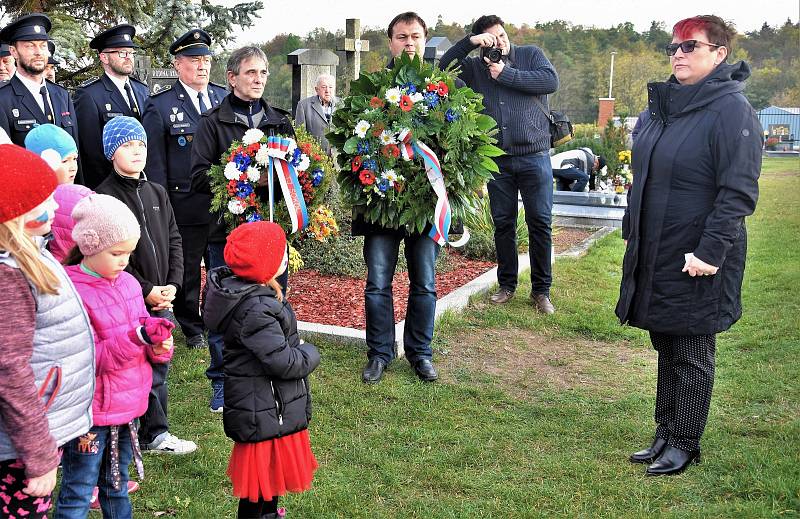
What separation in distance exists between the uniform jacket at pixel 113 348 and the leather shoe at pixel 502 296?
4651 millimetres

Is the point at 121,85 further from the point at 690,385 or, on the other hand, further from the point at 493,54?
the point at 690,385

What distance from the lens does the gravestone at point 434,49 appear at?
31.4 feet

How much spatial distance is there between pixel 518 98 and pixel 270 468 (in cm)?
454

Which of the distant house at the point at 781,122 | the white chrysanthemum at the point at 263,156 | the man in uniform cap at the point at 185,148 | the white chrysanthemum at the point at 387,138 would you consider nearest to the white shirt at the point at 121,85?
the man in uniform cap at the point at 185,148

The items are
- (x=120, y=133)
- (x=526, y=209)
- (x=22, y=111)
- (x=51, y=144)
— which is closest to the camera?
(x=51, y=144)

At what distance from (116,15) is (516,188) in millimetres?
6071

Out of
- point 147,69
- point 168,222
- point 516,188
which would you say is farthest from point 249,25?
point 168,222

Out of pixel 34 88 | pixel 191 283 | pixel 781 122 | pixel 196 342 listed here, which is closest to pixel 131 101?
pixel 34 88

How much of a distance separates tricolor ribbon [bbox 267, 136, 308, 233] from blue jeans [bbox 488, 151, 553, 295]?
2.74 meters

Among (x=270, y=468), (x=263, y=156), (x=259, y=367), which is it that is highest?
(x=263, y=156)

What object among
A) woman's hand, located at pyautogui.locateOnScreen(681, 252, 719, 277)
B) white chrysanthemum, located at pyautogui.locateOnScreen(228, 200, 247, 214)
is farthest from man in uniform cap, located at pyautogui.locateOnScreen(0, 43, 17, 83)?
woman's hand, located at pyautogui.locateOnScreen(681, 252, 719, 277)

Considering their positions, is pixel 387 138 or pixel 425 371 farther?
pixel 425 371

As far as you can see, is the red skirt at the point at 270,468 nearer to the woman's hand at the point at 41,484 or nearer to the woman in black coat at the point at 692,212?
the woman's hand at the point at 41,484

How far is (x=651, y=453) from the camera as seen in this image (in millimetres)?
4293
